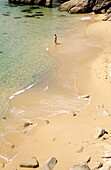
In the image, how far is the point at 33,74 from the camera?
791 inches

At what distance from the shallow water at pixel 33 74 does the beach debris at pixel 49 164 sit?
2.35 metres

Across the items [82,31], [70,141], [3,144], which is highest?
[82,31]

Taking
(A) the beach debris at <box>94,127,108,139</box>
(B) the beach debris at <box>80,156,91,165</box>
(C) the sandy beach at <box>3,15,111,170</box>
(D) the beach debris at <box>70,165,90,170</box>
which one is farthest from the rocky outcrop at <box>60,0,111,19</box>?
(D) the beach debris at <box>70,165,90,170</box>

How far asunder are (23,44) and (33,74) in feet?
27.0

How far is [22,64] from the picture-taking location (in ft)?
71.6

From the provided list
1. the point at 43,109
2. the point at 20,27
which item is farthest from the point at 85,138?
the point at 20,27

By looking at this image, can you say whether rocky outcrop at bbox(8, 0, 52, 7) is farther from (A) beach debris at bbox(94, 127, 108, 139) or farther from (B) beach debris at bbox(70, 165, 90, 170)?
(B) beach debris at bbox(70, 165, 90, 170)

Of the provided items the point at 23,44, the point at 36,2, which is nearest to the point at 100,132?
the point at 23,44

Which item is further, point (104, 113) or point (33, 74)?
point (33, 74)

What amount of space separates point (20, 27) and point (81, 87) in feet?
65.7

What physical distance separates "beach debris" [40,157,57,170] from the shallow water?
235 cm

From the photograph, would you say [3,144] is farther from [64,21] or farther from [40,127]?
[64,21]

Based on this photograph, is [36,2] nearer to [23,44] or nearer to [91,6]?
[91,6]

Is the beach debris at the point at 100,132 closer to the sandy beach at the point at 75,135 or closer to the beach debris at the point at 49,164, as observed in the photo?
the sandy beach at the point at 75,135
